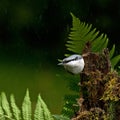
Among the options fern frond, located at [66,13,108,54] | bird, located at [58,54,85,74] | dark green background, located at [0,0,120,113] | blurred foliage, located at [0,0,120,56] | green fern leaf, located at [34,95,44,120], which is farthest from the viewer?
blurred foliage, located at [0,0,120,56]

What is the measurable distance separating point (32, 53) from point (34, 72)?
0.93m

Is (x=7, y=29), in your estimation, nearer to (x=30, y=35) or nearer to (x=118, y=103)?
(x=30, y=35)

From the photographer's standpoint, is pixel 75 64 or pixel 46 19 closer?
pixel 75 64

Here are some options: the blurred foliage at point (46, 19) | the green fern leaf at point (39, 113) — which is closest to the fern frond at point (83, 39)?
the green fern leaf at point (39, 113)

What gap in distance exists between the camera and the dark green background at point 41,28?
7.15 meters

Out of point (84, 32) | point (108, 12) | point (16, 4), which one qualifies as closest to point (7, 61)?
point (16, 4)

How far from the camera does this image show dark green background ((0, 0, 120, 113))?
7148 mm

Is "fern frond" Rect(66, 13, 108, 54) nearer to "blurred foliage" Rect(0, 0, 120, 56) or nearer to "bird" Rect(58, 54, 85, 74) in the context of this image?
"bird" Rect(58, 54, 85, 74)

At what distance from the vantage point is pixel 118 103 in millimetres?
968

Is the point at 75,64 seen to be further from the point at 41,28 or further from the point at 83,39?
the point at 41,28

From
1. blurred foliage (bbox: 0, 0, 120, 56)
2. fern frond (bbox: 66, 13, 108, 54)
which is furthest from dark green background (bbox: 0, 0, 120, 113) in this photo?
fern frond (bbox: 66, 13, 108, 54)

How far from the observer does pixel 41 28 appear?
8570mm

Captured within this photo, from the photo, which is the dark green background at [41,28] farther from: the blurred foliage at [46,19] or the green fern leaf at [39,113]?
the green fern leaf at [39,113]

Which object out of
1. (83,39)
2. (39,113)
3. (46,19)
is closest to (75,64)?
(39,113)
